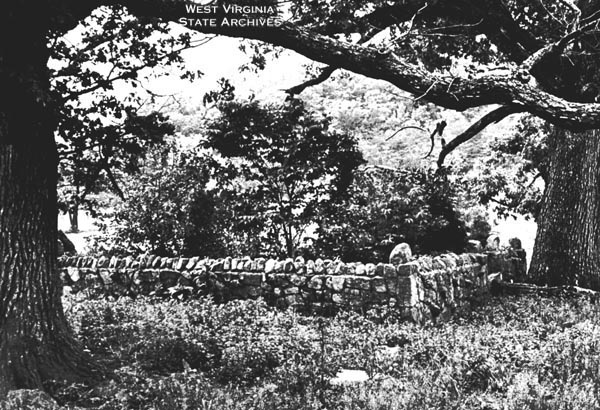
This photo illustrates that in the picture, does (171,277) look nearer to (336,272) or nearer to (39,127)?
(336,272)

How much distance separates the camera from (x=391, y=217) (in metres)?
11.5

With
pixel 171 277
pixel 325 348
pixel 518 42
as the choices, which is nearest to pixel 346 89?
pixel 518 42

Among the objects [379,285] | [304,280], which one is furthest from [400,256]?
[304,280]

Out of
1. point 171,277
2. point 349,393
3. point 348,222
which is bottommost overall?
point 349,393

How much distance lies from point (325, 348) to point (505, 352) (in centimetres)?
184

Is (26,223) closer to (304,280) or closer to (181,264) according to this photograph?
(304,280)

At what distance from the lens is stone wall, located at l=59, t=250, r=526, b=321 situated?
8867 millimetres

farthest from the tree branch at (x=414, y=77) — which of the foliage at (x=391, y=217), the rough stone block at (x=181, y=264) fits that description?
the foliage at (x=391, y=217)

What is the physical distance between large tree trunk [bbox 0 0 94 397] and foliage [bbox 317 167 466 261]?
22.8 feet

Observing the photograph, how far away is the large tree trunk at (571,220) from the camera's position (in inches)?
469

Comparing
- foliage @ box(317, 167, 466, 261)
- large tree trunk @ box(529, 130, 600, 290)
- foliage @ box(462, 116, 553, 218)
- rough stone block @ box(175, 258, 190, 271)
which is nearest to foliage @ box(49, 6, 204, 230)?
rough stone block @ box(175, 258, 190, 271)

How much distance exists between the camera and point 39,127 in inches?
210

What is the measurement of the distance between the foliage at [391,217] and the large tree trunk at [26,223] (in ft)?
22.8

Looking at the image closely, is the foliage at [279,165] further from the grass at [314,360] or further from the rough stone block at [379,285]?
the grass at [314,360]
